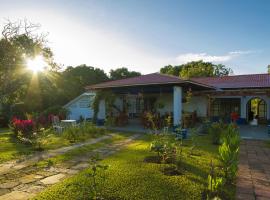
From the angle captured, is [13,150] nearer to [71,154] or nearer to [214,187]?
[71,154]

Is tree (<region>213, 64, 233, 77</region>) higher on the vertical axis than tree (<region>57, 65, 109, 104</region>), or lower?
higher

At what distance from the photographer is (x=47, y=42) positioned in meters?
22.8

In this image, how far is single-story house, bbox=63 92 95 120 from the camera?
21.7 meters

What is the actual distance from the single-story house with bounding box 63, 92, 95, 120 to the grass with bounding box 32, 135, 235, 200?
14.7 m

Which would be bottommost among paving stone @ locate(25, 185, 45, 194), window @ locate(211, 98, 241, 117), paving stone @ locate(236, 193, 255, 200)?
paving stone @ locate(236, 193, 255, 200)

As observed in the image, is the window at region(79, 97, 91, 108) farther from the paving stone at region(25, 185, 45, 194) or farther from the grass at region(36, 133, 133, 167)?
the paving stone at region(25, 185, 45, 194)

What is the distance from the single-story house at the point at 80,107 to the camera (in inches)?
853

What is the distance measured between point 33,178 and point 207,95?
1512 centimetres

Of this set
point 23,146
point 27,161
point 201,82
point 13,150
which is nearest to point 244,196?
point 27,161

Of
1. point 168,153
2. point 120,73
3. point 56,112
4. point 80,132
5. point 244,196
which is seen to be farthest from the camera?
point 120,73

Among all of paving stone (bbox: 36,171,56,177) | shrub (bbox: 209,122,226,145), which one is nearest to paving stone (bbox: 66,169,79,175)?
paving stone (bbox: 36,171,56,177)

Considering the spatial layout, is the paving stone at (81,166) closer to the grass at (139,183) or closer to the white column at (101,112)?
the grass at (139,183)

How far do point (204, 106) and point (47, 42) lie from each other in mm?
14668

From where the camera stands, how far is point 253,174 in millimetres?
6387
